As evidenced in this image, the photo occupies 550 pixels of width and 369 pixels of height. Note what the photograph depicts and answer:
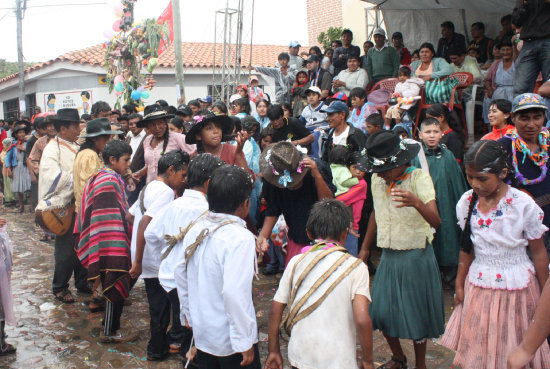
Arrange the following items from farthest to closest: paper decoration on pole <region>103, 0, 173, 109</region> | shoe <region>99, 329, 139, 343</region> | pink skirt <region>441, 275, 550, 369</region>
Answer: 1. paper decoration on pole <region>103, 0, 173, 109</region>
2. shoe <region>99, 329, 139, 343</region>
3. pink skirt <region>441, 275, 550, 369</region>

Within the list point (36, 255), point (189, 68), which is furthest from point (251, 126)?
point (189, 68)

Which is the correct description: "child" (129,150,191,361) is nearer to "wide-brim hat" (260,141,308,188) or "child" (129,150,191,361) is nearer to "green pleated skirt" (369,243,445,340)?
"wide-brim hat" (260,141,308,188)

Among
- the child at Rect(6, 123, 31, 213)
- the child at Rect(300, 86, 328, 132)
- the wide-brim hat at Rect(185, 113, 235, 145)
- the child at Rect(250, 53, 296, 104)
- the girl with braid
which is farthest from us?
the child at Rect(6, 123, 31, 213)

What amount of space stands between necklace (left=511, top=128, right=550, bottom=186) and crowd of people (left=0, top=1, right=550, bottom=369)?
10 mm

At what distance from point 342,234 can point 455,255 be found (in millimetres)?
3073

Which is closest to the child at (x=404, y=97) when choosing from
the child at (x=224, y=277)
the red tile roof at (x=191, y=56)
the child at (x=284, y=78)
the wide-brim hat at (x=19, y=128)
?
the child at (x=284, y=78)

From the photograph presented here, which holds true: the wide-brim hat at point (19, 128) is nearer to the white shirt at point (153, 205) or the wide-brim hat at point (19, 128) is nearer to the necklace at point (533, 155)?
the white shirt at point (153, 205)

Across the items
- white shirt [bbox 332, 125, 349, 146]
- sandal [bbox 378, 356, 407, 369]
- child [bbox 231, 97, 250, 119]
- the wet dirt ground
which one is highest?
child [bbox 231, 97, 250, 119]

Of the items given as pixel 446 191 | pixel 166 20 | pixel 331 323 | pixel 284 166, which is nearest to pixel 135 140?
pixel 284 166

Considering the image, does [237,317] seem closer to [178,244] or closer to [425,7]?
[178,244]

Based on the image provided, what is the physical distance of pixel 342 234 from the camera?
110 inches

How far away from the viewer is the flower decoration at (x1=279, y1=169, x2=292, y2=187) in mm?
3717

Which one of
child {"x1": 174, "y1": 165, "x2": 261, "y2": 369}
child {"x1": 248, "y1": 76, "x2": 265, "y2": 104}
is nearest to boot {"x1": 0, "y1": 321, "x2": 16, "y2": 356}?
child {"x1": 174, "y1": 165, "x2": 261, "y2": 369}

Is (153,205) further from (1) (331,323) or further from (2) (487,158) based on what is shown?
(2) (487,158)
